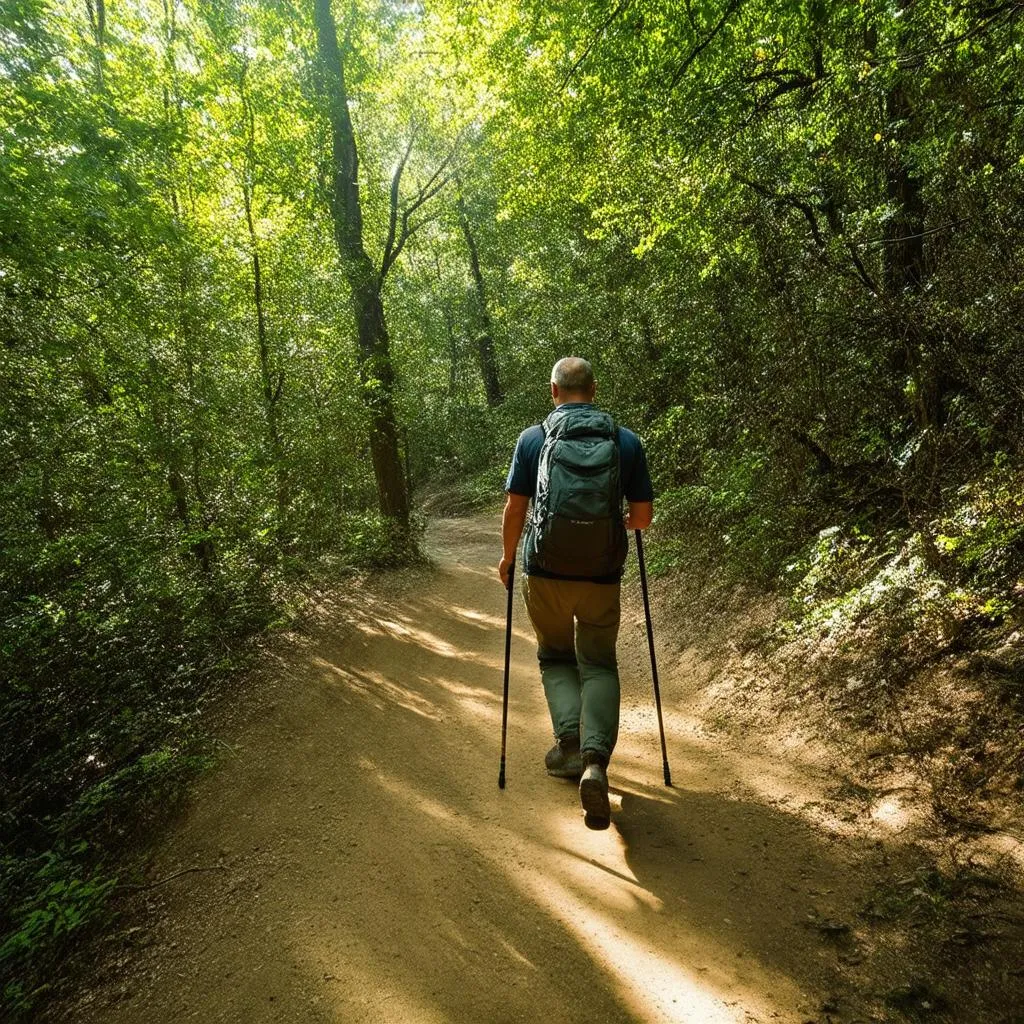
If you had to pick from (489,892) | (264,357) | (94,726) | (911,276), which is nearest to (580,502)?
(489,892)

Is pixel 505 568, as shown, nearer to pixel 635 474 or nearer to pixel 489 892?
pixel 635 474

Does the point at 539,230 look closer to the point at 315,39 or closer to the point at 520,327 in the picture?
the point at 520,327

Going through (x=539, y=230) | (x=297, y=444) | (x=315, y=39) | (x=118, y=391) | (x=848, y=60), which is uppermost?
(x=315, y=39)

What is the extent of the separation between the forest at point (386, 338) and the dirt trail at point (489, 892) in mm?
691

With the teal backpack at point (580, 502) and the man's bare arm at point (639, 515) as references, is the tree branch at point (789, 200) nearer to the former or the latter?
the man's bare arm at point (639, 515)

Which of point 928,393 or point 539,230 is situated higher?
point 539,230

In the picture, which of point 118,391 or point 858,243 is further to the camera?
point 118,391

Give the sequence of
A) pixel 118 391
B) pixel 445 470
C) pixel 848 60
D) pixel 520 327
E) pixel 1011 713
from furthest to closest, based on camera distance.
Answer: pixel 445 470
pixel 520 327
pixel 118 391
pixel 848 60
pixel 1011 713

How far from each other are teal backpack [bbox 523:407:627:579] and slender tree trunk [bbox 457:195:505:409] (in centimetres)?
2073

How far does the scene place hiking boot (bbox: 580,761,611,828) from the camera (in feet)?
10.7

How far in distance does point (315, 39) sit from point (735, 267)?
8808 mm

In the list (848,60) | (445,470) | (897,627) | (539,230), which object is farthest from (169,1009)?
(445,470)

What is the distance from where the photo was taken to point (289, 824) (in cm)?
407

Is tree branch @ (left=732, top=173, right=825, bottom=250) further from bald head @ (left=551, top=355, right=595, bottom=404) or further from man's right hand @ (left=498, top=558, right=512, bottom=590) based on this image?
man's right hand @ (left=498, top=558, right=512, bottom=590)
